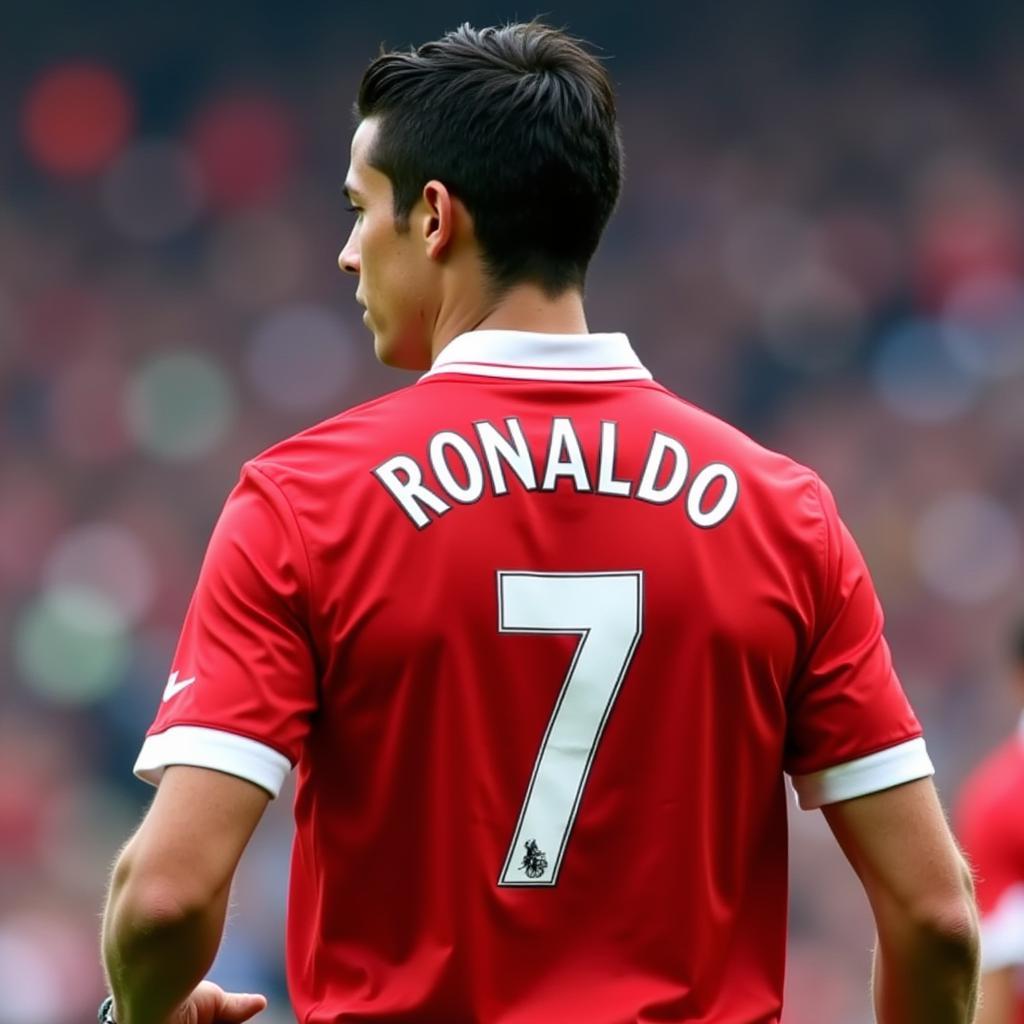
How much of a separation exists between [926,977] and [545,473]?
1.91ft

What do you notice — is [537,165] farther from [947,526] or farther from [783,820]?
[947,526]

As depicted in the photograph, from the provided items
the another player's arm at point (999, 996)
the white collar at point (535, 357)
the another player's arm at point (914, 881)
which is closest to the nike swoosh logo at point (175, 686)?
the white collar at point (535, 357)

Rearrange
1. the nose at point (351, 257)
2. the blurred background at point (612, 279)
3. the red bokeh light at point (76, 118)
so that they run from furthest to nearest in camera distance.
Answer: the red bokeh light at point (76, 118), the blurred background at point (612, 279), the nose at point (351, 257)

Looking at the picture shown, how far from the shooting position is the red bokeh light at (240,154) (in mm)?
9641

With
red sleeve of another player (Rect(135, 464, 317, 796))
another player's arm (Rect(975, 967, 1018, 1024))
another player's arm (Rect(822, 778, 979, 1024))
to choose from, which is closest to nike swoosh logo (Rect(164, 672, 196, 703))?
red sleeve of another player (Rect(135, 464, 317, 796))

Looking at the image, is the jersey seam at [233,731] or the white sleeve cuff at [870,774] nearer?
the jersey seam at [233,731]

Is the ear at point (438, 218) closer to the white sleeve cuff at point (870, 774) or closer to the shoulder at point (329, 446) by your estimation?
the shoulder at point (329, 446)

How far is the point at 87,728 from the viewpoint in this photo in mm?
8086

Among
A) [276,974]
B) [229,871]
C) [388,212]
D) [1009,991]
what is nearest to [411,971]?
[229,871]

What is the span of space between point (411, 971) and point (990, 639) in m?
7.22

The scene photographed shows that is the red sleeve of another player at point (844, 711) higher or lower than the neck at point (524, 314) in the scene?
lower

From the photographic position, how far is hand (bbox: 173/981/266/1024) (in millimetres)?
1749

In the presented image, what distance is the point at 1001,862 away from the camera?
151 inches

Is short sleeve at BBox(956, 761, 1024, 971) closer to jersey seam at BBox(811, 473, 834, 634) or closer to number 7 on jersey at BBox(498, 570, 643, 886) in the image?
jersey seam at BBox(811, 473, 834, 634)
